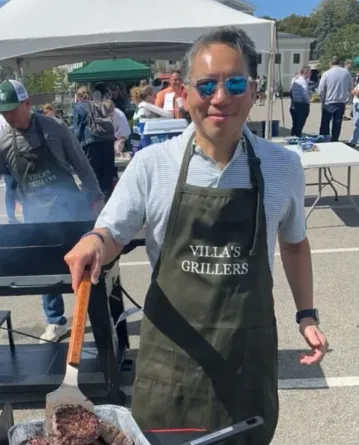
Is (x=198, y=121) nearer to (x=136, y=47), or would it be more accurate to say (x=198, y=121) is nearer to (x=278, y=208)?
(x=278, y=208)

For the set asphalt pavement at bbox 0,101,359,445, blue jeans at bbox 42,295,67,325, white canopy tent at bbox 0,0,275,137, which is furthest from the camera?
white canopy tent at bbox 0,0,275,137

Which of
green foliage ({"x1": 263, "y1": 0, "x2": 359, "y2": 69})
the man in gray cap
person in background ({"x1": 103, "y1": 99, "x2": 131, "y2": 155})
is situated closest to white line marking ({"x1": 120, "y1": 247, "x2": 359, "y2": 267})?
the man in gray cap

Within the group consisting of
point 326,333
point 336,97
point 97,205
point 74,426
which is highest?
point 74,426

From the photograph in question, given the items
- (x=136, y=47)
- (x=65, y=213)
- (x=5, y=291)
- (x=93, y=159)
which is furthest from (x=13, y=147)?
(x=136, y=47)

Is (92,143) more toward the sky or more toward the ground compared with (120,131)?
more toward the sky

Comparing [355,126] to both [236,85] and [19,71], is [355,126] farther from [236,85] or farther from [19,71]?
[236,85]

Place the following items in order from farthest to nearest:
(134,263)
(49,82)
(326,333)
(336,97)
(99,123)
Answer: (49,82) < (336,97) < (99,123) < (134,263) < (326,333)

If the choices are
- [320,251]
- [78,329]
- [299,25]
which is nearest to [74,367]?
[78,329]

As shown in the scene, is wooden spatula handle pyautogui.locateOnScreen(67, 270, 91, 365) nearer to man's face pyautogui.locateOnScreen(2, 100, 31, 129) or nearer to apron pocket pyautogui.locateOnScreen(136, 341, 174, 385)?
apron pocket pyautogui.locateOnScreen(136, 341, 174, 385)

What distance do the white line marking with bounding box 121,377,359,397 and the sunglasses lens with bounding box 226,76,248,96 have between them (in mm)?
2294

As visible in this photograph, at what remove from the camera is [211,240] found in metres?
1.53

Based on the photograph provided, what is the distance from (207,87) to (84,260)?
1.81 feet

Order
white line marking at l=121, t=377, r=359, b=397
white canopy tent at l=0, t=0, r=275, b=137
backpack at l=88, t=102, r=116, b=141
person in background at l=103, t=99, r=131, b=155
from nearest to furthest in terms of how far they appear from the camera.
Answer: white line marking at l=121, t=377, r=359, b=397, white canopy tent at l=0, t=0, r=275, b=137, backpack at l=88, t=102, r=116, b=141, person in background at l=103, t=99, r=131, b=155

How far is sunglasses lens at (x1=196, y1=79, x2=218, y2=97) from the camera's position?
1467mm
